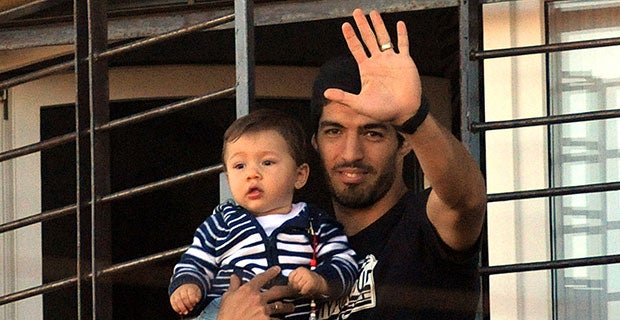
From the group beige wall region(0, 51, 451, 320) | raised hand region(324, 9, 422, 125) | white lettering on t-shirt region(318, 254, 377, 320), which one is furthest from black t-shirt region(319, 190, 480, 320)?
beige wall region(0, 51, 451, 320)

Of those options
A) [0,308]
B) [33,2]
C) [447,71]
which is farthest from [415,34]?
[0,308]

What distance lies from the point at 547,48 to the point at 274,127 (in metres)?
0.92

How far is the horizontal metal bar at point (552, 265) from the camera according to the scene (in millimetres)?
3564

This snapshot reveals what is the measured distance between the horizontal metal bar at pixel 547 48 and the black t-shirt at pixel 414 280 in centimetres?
74

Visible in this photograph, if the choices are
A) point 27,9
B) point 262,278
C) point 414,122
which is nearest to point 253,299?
point 262,278

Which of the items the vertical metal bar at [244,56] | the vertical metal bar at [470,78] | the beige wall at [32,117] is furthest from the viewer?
the beige wall at [32,117]

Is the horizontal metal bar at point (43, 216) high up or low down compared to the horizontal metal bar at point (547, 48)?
down

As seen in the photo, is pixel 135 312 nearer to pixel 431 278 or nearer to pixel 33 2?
pixel 33 2

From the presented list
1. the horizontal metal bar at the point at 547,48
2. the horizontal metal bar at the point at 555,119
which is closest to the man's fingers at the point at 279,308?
the horizontal metal bar at the point at 555,119

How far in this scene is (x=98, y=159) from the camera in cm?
381

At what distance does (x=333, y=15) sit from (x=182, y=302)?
58.7 inches

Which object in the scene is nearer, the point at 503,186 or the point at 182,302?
the point at 182,302

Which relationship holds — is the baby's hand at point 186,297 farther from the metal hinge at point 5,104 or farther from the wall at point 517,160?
the metal hinge at point 5,104

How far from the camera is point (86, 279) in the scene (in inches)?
154
